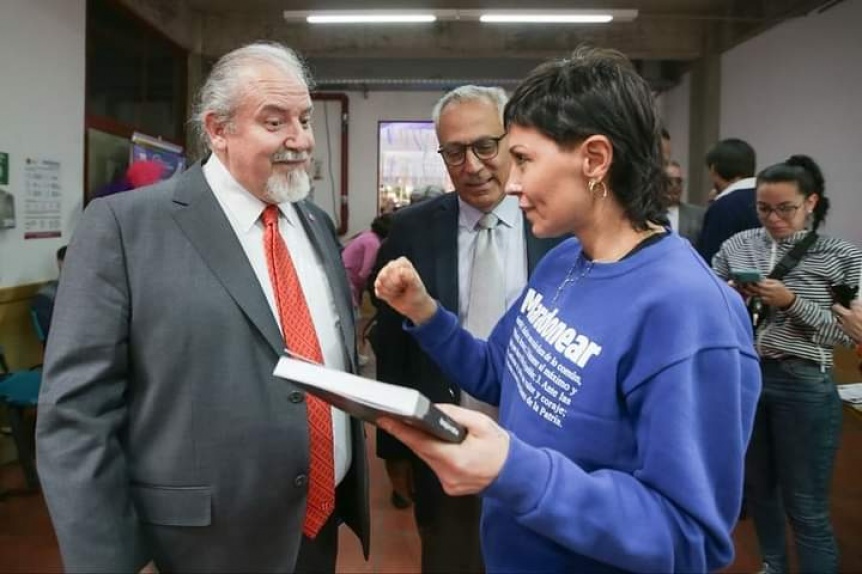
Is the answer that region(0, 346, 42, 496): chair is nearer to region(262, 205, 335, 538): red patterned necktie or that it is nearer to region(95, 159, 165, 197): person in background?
region(95, 159, 165, 197): person in background

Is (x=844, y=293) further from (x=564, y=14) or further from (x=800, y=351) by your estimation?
(x=564, y=14)

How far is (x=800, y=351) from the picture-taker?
92.4 inches

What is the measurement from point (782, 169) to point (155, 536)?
2.43 metres

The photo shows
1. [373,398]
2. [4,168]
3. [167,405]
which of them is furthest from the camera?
[4,168]

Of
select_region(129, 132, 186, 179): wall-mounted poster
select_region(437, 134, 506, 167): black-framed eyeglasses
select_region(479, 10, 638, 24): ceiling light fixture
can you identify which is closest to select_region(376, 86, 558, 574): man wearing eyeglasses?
select_region(437, 134, 506, 167): black-framed eyeglasses

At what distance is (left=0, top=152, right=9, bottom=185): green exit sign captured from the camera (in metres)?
4.05

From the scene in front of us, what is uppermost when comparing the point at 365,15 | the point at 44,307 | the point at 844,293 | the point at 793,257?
the point at 365,15

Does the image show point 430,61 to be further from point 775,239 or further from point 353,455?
point 353,455

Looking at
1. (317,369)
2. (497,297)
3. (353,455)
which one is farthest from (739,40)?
(317,369)

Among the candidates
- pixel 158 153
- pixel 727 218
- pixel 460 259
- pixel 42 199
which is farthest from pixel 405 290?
pixel 158 153

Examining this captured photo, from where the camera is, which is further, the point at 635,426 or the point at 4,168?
the point at 4,168

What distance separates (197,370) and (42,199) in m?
4.12

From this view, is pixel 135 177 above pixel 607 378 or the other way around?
above

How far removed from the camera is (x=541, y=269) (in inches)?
51.0
